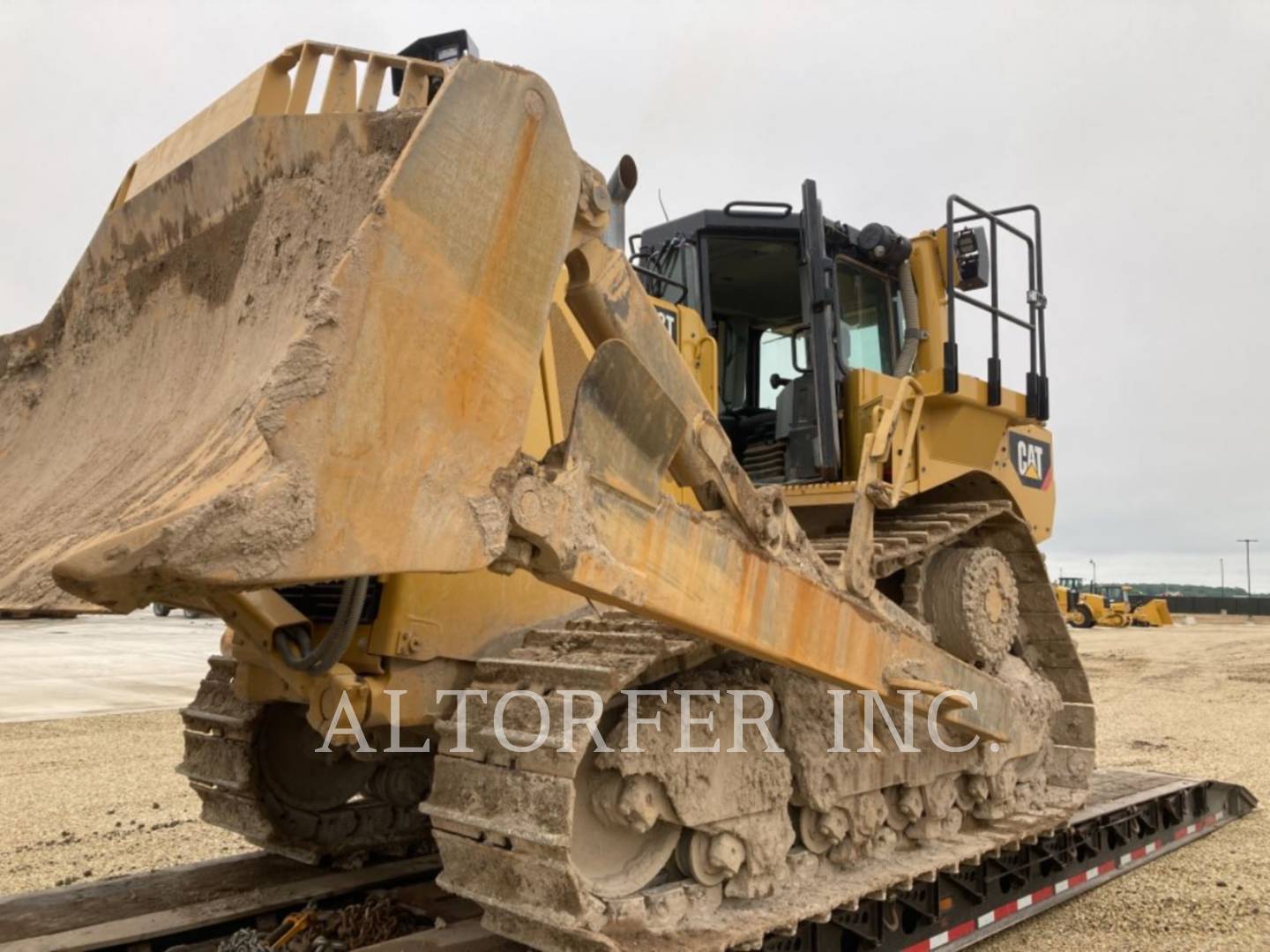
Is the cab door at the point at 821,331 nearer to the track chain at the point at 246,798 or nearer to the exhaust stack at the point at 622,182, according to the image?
the exhaust stack at the point at 622,182

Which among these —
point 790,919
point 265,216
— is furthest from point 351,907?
point 265,216

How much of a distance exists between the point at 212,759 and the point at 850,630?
2786 mm

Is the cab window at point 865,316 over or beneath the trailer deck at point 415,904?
over

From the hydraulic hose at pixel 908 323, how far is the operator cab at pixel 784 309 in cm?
5

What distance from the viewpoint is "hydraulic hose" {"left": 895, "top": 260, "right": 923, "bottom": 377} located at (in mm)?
5352

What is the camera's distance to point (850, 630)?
3.72 meters

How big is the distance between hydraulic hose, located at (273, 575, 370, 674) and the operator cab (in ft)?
7.67

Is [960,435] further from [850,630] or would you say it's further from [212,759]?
[212,759]

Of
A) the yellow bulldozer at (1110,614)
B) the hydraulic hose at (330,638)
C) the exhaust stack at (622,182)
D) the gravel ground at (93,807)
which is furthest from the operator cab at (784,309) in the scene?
the yellow bulldozer at (1110,614)

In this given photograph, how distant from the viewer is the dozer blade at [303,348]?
6.31ft

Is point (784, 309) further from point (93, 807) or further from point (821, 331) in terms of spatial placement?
point (93, 807)

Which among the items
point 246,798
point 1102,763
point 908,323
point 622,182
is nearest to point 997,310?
point 908,323

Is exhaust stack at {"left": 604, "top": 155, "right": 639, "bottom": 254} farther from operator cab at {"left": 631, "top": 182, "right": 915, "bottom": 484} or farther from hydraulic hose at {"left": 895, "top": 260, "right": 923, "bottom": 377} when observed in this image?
hydraulic hose at {"left": 895, "top": 260, "right": 923, "bottom": 377}

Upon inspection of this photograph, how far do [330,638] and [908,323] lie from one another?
3.57 metres
